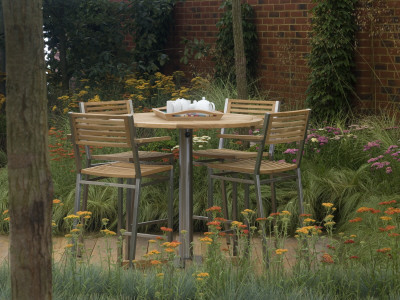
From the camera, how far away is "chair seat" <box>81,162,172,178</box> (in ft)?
15.9

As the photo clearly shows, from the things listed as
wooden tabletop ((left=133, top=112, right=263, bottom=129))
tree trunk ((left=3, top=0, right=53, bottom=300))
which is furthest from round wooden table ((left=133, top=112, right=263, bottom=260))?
tree trunk ((left=3, top=0, right=53, bottom=300))

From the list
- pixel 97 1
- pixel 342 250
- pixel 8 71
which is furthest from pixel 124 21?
pixel 8 71

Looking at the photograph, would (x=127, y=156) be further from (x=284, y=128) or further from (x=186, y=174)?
(x=284, y=128)

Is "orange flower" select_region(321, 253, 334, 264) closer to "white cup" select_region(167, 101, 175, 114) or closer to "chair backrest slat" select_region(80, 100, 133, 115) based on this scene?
"white cup" select_region(167, 101, 175, 114)

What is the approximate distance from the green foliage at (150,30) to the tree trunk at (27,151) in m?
8.85

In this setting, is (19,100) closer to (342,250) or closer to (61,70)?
(342,250)

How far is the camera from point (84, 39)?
11.1m

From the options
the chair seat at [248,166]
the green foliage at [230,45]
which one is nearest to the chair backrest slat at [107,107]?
the chair seat at [248,166]

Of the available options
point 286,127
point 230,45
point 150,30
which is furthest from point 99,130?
point 150,30

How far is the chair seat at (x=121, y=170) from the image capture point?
4.84m

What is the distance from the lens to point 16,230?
8.20 ft

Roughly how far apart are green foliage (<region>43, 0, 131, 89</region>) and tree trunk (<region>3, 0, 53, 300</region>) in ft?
27.3

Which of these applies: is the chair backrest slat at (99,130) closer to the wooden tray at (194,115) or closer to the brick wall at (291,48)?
the wooden tray at (194,115)

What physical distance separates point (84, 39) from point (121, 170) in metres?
6.48
